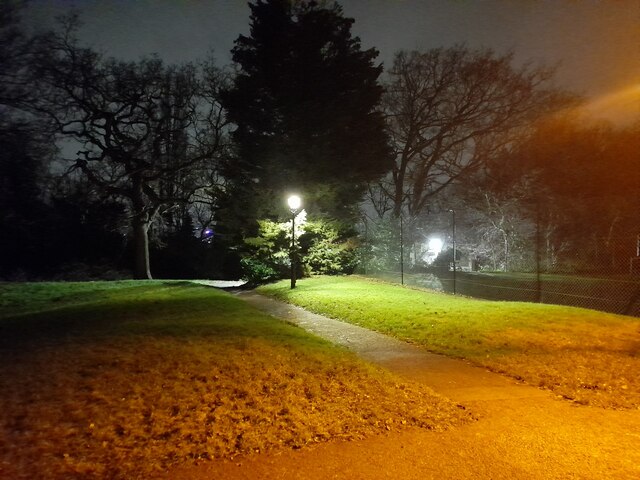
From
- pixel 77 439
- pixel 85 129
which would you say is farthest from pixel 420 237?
pixel 77 439

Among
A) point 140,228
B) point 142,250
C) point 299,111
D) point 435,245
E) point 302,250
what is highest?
point 299,111

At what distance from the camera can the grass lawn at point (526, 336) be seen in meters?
5.96

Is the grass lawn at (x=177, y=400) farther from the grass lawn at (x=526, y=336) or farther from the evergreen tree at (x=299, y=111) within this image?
the evergreen tree at (x=299, y=111)

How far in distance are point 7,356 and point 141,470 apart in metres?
4.63

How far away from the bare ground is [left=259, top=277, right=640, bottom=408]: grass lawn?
0.67 metres

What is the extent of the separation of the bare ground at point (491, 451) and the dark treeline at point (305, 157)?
52.1 ft

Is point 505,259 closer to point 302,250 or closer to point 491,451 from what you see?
point 302,250

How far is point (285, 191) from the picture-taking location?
73.0ft

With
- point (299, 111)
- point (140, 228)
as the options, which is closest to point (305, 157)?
point (299, 111)

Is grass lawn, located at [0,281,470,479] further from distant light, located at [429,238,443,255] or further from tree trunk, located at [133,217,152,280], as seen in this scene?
distant light, located at [429,238,443,255]

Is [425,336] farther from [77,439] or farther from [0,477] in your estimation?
Answer: [0,477]

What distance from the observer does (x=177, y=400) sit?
194 inches

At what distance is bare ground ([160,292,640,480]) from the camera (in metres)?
3.66

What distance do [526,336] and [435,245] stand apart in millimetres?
23836
